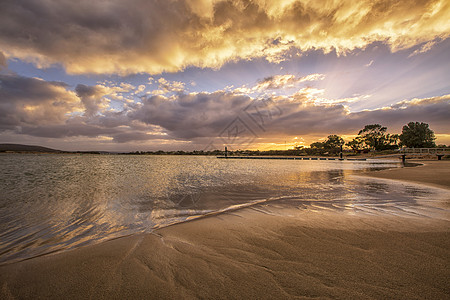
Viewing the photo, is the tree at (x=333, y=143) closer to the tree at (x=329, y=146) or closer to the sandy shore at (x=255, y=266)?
the tree at (x=329, y=146)

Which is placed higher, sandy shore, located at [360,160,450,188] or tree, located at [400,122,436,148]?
tree, located at [400,122,436,148]

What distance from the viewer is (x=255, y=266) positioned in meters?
2.47

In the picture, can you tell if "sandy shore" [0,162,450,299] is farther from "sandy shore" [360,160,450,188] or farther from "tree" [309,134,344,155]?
"tree" [309,134,344,155]

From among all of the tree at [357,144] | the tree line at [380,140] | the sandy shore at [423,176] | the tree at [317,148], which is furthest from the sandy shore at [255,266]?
the tree at [317,148]

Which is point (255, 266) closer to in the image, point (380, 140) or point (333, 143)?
point (380, 140)

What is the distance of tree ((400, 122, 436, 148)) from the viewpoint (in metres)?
67.5

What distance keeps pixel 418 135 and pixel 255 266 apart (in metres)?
98.8

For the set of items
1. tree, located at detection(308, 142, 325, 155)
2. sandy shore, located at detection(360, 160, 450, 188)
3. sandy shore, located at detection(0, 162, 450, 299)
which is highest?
tree, located at detection(308, 142, 325, 155)

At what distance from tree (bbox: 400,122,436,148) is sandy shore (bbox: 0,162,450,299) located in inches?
3716

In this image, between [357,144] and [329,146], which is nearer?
[357,144]

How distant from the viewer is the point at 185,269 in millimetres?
2486

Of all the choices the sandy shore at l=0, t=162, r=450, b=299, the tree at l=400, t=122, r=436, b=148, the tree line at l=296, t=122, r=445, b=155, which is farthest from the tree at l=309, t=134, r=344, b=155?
the sandy shore at l=0, t=162, r=450, b=299

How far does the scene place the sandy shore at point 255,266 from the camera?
1992mm

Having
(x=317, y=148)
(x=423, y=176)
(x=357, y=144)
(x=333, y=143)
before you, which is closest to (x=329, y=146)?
(x=333, y=143)
